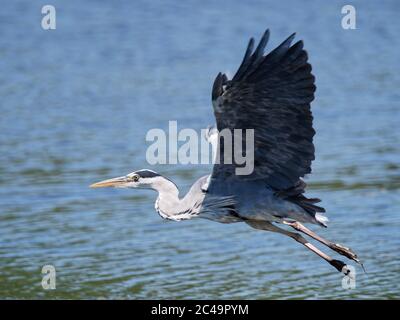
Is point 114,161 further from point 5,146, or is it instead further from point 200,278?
point 200,278

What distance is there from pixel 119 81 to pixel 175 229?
6.57 meters

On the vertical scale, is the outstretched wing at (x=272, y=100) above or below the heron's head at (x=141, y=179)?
above

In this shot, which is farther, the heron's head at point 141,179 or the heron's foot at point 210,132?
the heron's foot at point 210,132

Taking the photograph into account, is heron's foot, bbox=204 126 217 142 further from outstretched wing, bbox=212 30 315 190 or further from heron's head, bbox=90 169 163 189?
outstretched wing, bbox=212 30 315 190

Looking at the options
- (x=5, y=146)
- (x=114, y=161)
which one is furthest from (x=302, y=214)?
(x=5, y=146)

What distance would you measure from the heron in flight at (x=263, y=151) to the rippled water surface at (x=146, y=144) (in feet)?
3.40

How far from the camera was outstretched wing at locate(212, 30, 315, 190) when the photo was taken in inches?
276

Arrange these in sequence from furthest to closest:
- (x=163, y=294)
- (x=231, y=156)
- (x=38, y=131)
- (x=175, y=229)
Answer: (x=38, y=131), (x=175, y=229), (x=163, y=294), (x=231, y=156)

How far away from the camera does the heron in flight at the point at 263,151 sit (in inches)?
277

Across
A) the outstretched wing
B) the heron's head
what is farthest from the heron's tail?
the heron's head

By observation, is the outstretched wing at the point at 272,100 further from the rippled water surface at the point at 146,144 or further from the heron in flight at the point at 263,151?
the rippled water surface at the point at 146,144

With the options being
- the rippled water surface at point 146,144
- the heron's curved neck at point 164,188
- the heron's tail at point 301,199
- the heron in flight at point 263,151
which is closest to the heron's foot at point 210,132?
the heron in flight at point 263,151

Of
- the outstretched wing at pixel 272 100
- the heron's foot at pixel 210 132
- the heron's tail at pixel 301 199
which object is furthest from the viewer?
the heron's foot at pixel 210 132
